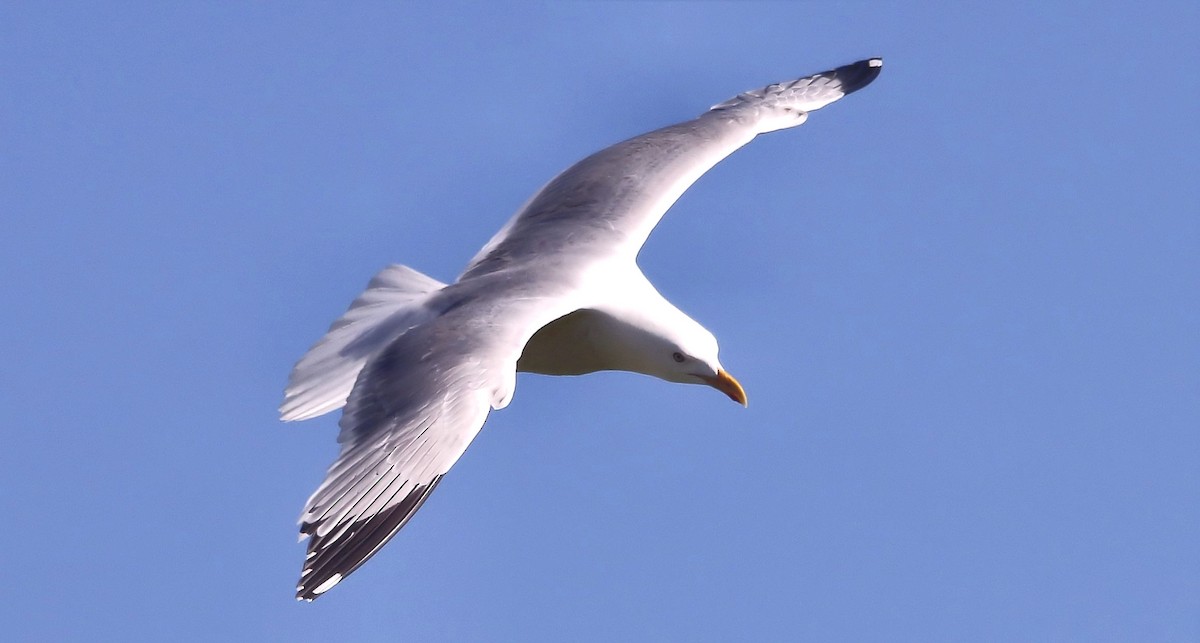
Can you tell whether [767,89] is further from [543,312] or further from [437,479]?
[437,479]

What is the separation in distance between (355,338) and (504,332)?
1339 millimetres

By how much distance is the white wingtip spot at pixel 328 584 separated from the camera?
6.86 meters

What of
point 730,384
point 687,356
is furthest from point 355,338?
point 730,384

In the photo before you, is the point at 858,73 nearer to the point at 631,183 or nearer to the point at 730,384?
the point at 631,183

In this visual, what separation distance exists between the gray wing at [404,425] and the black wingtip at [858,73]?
439 centimetres

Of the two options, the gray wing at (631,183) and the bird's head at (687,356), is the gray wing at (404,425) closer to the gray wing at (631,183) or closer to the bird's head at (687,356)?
the bird's head at (687,356)

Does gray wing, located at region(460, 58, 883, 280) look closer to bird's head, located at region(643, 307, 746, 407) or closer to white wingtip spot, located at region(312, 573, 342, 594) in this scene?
bird's head, located at region(643, 307, 746, 407)

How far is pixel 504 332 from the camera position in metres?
7.96

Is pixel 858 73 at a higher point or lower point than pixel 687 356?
higher

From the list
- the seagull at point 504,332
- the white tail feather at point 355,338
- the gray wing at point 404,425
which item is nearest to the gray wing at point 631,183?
the seagull at point 504,332

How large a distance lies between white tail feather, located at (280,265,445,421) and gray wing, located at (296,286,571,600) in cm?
55

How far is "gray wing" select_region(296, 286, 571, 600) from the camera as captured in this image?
7.03 metres

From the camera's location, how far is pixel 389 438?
7355mm

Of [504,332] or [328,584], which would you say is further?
[504,332]
